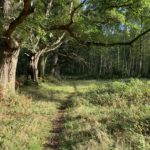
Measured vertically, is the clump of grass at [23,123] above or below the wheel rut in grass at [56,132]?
above

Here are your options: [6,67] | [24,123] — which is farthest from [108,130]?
[6,67]

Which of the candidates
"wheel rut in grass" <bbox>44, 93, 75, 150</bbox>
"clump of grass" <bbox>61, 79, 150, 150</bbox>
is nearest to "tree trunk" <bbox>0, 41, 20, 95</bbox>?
"wheel rut in grass" <bbox>44, 93, 75, 150</bbox>

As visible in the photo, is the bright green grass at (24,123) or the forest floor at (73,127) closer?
the forest floor at (73,127)

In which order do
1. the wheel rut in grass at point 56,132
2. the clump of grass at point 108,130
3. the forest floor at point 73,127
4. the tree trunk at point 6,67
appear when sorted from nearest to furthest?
the clump of grass at point 108,130
the forest floor at point 73,127
the wheel rut in grass at point 56,132
the tree trunk at point 6,67

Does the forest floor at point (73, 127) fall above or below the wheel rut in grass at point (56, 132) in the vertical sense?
above

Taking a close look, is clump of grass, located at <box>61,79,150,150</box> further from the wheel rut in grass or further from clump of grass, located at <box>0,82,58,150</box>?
clump of grass, located at <box>0,82,58,150</box>

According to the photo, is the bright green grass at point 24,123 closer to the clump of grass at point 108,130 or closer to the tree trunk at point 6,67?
the clump of grass at point 108,130

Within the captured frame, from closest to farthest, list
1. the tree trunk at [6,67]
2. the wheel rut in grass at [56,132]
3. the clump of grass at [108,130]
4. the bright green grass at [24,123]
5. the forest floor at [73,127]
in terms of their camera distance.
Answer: the clump of grass at [108,130] < the forest floor at [73,127] < the bright green grass at [24,123] < the wheel rut in grass at [56,132] < the tree trunk at [6,67]

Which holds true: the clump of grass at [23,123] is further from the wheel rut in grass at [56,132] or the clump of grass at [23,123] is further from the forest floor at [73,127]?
the wheel rut in grass at [56,132]

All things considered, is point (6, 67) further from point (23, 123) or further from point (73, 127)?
point (73, 127)

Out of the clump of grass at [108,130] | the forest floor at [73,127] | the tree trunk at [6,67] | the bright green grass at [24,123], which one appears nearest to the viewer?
the clump of grass at [108,130]

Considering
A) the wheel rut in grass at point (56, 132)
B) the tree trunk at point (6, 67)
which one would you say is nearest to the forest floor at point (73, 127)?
the wheel rut in grass at point (56, 132)

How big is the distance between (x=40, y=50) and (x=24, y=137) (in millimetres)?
23357

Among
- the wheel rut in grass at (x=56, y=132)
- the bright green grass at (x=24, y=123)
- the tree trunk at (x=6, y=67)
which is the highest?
the tree trunk at (x=6, y=67)
